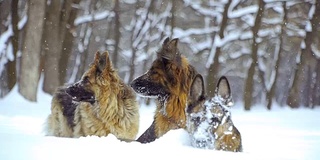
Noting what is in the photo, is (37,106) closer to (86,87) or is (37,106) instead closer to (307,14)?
(86,87)

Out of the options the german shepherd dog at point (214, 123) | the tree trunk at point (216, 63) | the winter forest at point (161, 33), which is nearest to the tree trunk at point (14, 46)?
the winter forest at point (161, 33)

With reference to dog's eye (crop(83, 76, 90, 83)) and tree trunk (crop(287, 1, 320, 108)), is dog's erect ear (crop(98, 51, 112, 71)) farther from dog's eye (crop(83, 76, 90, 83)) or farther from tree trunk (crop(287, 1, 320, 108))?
tree trunk (crop(287, 1, 320, 108))

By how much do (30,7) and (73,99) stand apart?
38.3 ft

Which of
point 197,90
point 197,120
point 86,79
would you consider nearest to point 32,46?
point 86,79

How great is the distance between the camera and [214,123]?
6035 mm

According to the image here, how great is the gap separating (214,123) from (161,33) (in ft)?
86.5

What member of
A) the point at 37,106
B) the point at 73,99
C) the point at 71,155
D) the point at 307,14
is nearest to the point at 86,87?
the point at 73,99

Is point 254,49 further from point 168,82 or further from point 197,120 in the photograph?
point 197,120

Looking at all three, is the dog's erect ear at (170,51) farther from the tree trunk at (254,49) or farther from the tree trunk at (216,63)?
the tree trunk at (254,49)

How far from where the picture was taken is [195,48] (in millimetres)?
33125

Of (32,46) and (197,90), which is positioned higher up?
(197,90)

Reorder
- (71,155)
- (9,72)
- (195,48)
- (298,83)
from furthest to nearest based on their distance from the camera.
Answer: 1. (195,48)
2. (298,83)
3. (9,72)
4. (71,155)

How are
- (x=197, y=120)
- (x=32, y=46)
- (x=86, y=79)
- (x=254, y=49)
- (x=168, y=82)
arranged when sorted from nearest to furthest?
(x=197, y=120) → (x=168, y=82) → (x=86, y=79) → (x=32, y=46) → (x=254, y=49)

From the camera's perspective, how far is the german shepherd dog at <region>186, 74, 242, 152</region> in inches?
236
